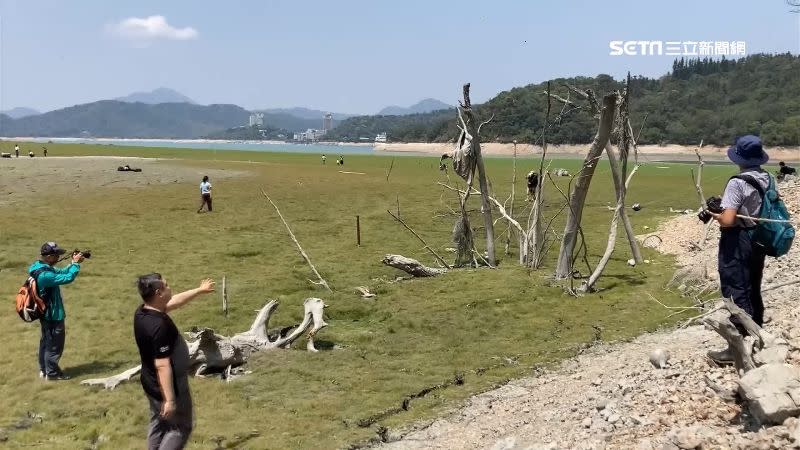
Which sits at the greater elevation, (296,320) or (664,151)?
(664,151)

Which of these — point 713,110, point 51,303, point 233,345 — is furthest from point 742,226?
point 713,110

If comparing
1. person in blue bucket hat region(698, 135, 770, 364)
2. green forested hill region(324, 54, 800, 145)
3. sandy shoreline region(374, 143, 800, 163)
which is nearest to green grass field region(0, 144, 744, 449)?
person in blue bucket hat region(698, 135, 770, 364)

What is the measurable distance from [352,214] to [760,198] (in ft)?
90.4

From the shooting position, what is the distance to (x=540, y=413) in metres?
7.82

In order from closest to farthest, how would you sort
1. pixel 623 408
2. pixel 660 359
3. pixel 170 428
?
pixel 170 428 → pixel 623 408 → pixel 660 359

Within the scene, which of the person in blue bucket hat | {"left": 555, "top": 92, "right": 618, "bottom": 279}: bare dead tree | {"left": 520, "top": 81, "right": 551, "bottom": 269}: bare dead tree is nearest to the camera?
the person in blue bucket hat

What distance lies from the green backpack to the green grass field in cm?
477

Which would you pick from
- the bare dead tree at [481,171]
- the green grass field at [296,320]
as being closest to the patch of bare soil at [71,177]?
the green grass field at [296,320]

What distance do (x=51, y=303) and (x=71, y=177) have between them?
139ft

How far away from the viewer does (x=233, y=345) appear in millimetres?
10742

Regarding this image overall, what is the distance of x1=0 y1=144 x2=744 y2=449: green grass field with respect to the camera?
860 centimetres

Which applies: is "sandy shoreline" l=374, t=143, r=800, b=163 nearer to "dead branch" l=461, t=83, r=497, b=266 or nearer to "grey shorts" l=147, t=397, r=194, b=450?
"dead branch" l=461, t=83, r=497, b=266

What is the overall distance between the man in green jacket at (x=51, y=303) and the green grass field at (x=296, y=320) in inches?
12.2

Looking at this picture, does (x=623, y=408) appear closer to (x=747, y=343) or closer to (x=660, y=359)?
(x=660, y=359)
